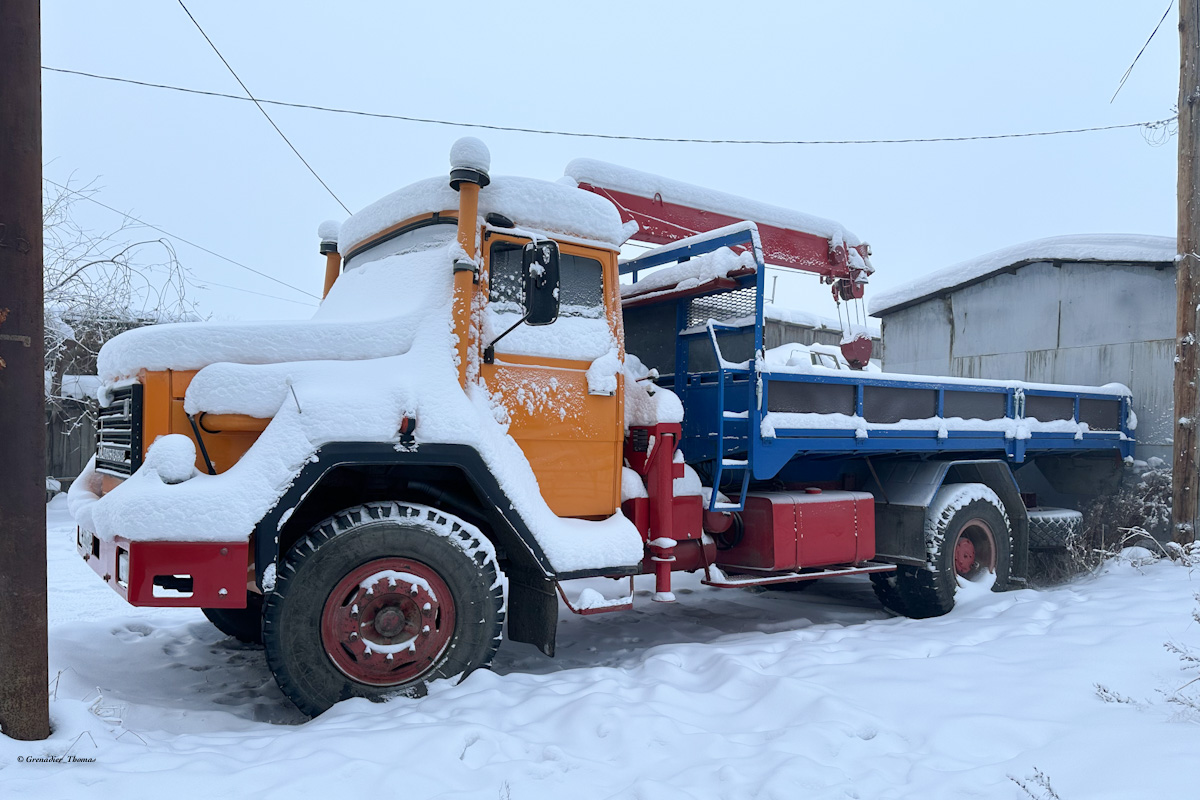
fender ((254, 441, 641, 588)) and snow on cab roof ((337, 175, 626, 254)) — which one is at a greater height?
snow on cab roof ((337, 175, 626, 254))

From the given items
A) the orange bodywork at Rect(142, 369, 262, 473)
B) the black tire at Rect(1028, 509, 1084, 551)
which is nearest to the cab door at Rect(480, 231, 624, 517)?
the orange bodywork at Rect(142, 369, 262, 473)

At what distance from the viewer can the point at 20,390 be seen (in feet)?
9.68

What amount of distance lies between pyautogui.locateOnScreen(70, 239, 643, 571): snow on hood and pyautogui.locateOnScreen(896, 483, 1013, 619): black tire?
3.13 m

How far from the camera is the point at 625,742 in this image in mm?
3291

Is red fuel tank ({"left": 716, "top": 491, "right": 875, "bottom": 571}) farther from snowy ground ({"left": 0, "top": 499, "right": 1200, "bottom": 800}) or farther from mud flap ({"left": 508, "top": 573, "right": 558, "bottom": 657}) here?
mud flap ({"left": 508, "top": 573, "right": 558, "bottom": 657})

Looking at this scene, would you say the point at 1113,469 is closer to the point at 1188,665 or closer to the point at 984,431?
the point at 984,431

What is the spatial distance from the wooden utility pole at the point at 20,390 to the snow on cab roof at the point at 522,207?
6.14ft

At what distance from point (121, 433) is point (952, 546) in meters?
6.00

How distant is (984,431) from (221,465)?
607cm

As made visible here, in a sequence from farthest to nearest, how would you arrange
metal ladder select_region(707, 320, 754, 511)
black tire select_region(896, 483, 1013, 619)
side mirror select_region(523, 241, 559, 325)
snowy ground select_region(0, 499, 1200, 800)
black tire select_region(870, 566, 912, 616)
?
black tire select_region(870, 566, 912, 616) → black tire select_region(896, 483, 1013, 619) → metal ladder select_region(707, 320, 754, 511) → side mirror select_region(523, 241, 559, 325) → snowy ground select_region(0, 499, 1200, 800)

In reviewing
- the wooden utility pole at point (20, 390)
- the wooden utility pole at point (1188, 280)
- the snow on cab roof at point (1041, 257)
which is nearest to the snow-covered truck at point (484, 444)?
the wooden utility pole at point (20, 390)

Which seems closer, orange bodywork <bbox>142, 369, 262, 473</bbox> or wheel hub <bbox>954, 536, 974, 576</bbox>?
orange bodywork <bbox>142, 369, 262, 473</bbox>

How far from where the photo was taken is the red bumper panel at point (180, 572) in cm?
338

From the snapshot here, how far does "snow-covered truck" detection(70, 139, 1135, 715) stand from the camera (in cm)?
365
